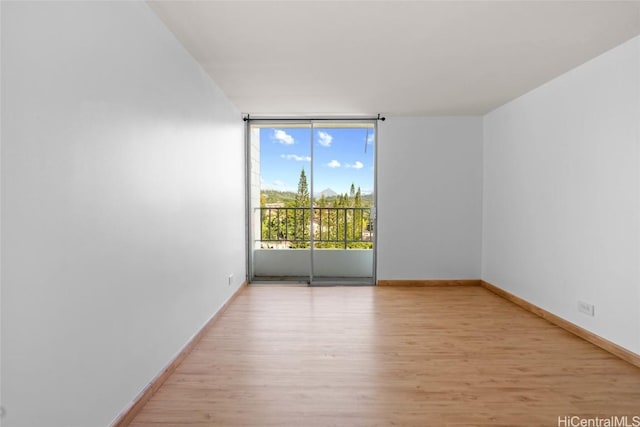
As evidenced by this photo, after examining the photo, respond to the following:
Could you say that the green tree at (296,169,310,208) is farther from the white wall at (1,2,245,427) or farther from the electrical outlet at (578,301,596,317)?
the electrical outlet at (578,301,596,317)

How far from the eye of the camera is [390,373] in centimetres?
233

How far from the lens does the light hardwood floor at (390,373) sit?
1.90 metres

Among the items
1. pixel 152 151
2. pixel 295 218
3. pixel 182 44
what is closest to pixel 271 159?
pixel 295 218

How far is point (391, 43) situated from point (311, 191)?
102 inches

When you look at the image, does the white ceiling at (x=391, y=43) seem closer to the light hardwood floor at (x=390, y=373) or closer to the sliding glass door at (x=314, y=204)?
the sliding glass door at (x=314, y=204)

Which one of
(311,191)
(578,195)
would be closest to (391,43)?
(578,195)

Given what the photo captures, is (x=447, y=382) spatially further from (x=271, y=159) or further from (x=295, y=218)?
(x=271, y=159)

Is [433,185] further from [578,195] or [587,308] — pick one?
[587,308]

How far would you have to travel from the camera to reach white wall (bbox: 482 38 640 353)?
2.54m

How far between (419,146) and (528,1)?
2835mm

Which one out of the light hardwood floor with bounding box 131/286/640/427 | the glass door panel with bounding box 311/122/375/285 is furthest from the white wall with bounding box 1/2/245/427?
the glass door panel with bounding box 311/122/375/285

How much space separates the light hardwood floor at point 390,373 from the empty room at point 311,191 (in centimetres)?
2

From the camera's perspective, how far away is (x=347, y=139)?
6418 millimetres

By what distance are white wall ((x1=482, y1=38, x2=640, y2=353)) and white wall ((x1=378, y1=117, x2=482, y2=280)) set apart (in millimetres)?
486
